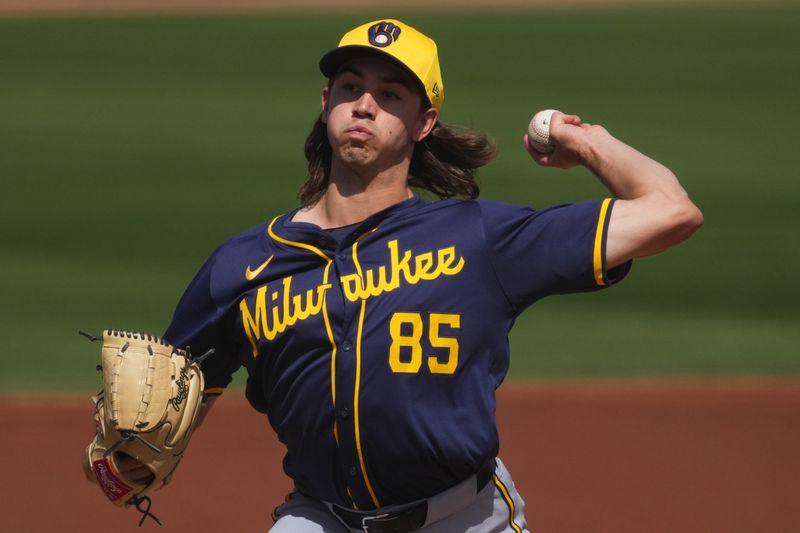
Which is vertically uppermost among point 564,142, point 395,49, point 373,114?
point 395,49

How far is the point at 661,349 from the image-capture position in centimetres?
893

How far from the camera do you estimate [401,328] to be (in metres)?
3.49

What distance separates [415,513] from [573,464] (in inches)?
134

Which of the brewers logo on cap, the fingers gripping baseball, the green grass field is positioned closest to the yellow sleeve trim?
the fingers gripping baseball

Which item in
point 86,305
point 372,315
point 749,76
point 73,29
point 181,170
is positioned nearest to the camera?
point 372,315

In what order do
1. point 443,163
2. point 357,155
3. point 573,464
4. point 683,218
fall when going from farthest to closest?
point 573,464 → point 443,163 → point 357,155 → point 683,218

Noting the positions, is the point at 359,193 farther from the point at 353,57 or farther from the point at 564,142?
the point at 564,142

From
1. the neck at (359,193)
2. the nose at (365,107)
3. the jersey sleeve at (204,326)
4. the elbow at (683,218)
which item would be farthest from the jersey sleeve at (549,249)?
the jersey sleeve at (204,326)

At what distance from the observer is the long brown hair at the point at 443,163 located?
4031 mm

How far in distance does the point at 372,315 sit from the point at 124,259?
758 centimetres

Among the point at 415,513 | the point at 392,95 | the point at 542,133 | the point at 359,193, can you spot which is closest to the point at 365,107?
the point at 392,95

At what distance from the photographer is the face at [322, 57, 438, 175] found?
3.71 m

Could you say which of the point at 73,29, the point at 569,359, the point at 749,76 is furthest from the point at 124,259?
the point at 749,76

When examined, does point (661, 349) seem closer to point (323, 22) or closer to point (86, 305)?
point (86, 305)
